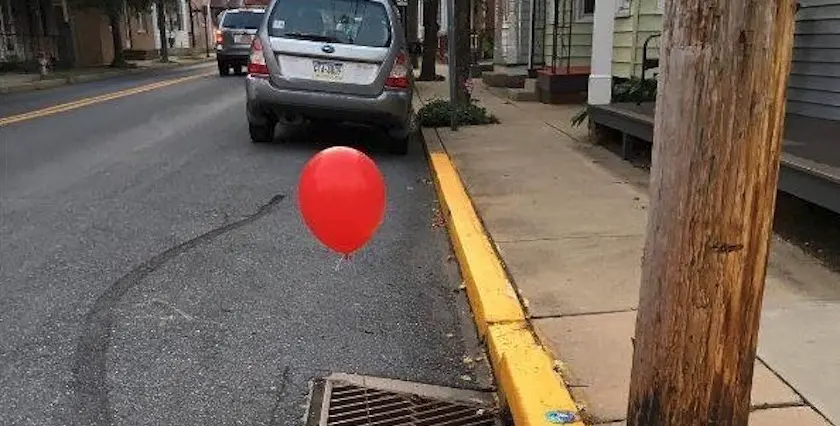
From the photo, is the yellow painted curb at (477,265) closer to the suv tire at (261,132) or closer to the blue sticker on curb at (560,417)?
the blue sticker on curb at (560,417)

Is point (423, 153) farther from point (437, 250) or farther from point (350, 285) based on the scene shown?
point (350, 285)

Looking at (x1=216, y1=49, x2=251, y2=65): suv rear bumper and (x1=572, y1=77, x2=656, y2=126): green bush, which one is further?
(x1=216, y1=49, x2=251, y2=65): suv rear bumper

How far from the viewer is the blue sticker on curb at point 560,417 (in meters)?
2.80

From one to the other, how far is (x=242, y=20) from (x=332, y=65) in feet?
56.9

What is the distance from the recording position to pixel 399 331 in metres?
3.98

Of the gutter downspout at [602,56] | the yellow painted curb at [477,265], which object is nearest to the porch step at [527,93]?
the gutter downspout at [602,56]

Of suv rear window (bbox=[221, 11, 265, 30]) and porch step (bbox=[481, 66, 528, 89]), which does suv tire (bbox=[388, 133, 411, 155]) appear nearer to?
porch step (bbox=[481, 66, 528, 89])

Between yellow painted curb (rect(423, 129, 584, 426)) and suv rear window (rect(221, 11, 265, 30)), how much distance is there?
20.2 meters

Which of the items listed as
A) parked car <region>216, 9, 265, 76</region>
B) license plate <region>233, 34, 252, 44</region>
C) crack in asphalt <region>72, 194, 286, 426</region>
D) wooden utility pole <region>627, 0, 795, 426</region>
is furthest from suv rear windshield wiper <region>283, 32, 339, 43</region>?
license plate <region>233, 34, 252, 44</region>

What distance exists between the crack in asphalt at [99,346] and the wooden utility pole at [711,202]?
2109 mm

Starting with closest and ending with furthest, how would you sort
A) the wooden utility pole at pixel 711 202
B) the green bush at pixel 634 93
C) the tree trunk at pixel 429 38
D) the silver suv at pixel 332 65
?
the wooden utility pole at pixel 711 202, the silver suv at pixel 332 65, the green bush at pixel 634 93, the tree trunk at pixel 429 38

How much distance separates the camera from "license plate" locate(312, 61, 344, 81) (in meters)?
8.78

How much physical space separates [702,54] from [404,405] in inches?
74.8

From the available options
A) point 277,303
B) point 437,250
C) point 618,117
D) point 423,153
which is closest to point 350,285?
point 277,303
